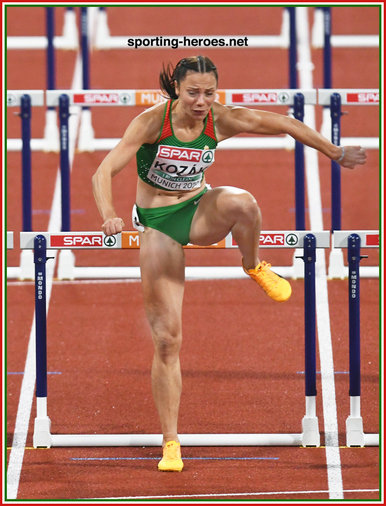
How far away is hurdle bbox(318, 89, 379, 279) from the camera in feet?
30.9

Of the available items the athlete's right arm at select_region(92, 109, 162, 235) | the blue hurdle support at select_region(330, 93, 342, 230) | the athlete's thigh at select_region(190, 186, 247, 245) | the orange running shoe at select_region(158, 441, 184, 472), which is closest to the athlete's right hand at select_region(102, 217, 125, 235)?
the athlete's right arm at select_region(92, 109, 162, 235)

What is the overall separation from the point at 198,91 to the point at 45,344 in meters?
1.68

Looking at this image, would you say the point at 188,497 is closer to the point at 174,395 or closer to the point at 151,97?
the point at 174,395

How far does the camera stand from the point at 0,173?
8711 millimetres

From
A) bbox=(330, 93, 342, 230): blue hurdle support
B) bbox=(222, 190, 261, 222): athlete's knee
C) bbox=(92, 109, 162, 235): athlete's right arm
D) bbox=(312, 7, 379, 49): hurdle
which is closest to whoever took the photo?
bbox=(92, 109, 162, 235): athlete's right arm

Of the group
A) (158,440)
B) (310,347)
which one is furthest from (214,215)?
(158,440)

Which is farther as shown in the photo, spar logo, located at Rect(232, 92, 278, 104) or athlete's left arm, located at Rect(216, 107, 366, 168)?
spar logo, located at Rect(232, 92, 278, 104)

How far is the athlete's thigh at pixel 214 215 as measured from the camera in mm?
6875

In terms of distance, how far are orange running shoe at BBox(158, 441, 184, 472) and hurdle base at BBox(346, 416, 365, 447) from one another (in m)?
0.97

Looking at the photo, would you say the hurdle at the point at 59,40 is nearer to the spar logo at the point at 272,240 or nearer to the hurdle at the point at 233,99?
the hurdle at the point at 233,99

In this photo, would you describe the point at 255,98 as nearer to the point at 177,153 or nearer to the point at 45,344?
the point at 177,153

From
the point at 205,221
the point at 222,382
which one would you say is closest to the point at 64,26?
the point at 222,382

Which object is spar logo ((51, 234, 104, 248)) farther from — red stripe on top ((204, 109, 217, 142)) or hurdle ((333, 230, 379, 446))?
hurdle ((333, 230, 379, 446))

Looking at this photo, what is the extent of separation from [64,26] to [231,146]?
331cm
